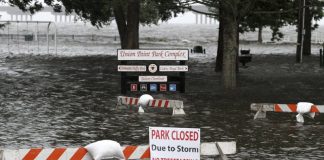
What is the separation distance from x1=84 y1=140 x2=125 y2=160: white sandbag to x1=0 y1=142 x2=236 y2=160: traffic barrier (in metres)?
0.08

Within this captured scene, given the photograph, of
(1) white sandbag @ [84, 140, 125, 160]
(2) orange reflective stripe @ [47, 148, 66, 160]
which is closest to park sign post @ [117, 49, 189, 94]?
(1) white sandbag @ [84, 140, 125, 160]

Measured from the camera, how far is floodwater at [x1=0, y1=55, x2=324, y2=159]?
47.9 feet

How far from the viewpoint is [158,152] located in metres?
9.05

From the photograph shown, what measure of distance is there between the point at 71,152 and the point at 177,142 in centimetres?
159

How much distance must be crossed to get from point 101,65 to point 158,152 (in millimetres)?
30433

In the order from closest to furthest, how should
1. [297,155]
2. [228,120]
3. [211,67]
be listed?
[297,155], [228,120], [211,67]

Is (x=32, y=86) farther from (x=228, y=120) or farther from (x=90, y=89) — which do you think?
(x=228, y=120)

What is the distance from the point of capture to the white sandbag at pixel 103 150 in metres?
9.59

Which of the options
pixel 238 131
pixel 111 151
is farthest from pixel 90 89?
pixel 111 151

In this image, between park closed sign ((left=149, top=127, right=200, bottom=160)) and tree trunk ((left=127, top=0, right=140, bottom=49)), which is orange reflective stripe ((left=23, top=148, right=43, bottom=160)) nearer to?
park closed sign ((left=149, top=127, right=200, bottom=160))

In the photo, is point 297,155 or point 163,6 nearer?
point 297,155

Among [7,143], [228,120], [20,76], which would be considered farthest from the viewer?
[20,76]

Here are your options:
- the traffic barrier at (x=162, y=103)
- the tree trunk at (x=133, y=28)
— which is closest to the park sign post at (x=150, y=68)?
the traffic barrier at (x=162, y=103)

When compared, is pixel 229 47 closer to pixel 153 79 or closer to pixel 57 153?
pixel 153 79
